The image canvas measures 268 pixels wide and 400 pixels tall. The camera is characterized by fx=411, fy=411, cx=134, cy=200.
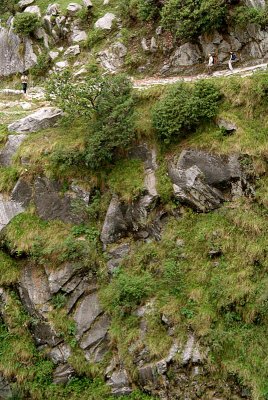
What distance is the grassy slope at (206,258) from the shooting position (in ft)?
40.5

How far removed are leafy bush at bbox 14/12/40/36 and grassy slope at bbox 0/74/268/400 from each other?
13.5 m

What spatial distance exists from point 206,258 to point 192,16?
13.0m

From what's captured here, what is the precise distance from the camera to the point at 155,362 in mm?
12641

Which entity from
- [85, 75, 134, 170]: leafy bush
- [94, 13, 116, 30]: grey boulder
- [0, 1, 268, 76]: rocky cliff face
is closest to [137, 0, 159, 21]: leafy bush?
[0, 1, 268, 76]: rocky cliff face

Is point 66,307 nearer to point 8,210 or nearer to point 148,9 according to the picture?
point 8,210

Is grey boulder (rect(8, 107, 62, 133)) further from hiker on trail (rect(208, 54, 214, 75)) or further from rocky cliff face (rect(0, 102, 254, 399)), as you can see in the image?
hiker on trail (rect(208, 54, 214, 75))

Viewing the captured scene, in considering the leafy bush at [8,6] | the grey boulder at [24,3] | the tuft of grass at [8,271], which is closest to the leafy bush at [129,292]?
the tuft of grass at [8,271]

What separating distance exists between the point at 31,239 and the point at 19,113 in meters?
8.59

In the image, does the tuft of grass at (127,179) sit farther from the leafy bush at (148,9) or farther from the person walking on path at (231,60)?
the leafy bush at (148,9)

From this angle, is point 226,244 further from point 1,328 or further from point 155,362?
point 1,328

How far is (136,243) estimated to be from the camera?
15266mm

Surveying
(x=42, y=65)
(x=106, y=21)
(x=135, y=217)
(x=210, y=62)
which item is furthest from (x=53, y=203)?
(x=106, y=21)

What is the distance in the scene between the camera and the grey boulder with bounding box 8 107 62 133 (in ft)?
60.4

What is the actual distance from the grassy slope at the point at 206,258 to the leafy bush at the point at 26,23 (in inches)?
530
